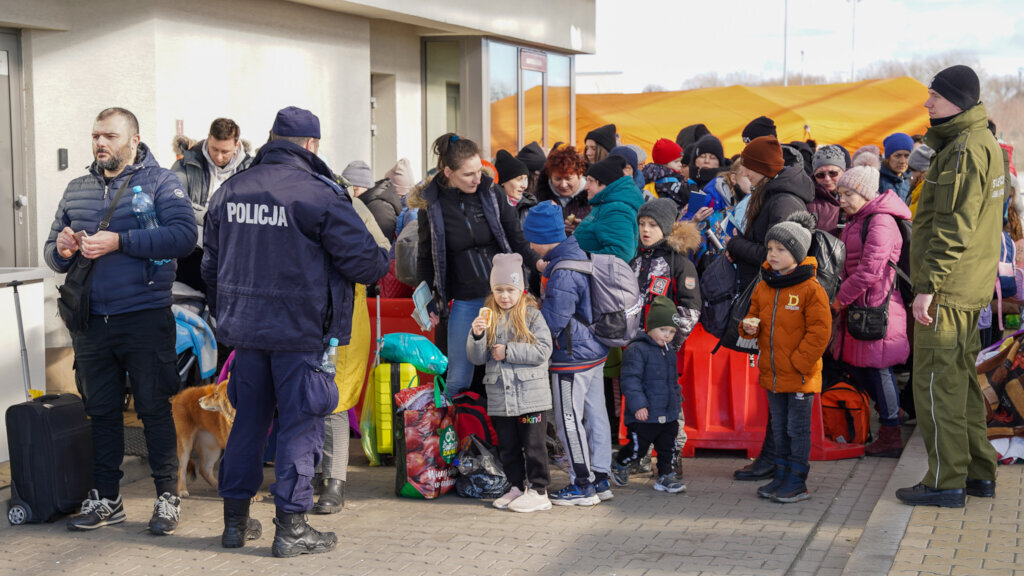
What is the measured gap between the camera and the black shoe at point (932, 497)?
5773 millimetres

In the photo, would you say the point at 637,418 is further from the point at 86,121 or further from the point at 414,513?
the point at 86,121

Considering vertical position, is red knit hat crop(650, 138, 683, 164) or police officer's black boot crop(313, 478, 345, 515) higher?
red knit hat crop(650, 138, 683, 164)

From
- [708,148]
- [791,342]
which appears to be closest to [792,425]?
[791,342]

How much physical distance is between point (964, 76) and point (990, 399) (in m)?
2.39

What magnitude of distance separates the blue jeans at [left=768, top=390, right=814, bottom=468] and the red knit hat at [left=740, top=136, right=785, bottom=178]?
1496 mm

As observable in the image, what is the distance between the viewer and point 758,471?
22.9ft

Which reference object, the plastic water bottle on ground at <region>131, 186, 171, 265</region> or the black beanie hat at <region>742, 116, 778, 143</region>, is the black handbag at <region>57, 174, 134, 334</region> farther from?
the black beanie hat at <region>742, 116, 778, 143</region>

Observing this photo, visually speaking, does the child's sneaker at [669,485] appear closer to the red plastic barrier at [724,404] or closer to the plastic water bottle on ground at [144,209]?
the red plastic barrier at [724,404]

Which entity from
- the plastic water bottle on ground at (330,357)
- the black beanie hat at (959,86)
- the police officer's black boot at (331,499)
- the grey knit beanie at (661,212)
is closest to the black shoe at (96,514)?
the police officer's black boot at (331,499)

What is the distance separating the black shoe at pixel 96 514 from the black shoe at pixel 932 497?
417 cm

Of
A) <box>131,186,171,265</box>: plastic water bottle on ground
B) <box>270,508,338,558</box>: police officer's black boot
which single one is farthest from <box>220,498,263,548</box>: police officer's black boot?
<box>131,186,171,265</box>: plastic water bottle on ground

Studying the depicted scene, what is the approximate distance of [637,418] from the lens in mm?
6637

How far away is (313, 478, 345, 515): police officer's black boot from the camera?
621 cm

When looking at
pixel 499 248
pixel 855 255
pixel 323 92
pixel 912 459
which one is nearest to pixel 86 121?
pixel 323 92
